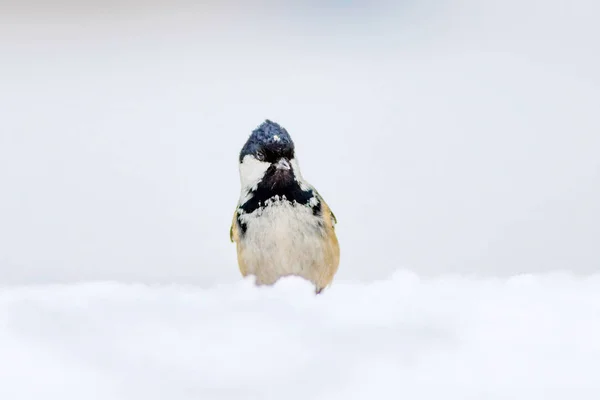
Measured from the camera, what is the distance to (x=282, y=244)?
2.70 meters

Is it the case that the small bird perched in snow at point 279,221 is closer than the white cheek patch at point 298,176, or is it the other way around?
the small bird perched in snow at point 279,221

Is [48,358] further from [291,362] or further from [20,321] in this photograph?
[291,362]

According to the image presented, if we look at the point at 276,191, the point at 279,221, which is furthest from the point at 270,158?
the point at 279,221

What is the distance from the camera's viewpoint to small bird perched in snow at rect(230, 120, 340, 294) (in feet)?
8.91

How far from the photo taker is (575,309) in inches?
66.9

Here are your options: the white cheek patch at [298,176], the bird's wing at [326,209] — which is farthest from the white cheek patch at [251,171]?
the bird's wing at [326,209]

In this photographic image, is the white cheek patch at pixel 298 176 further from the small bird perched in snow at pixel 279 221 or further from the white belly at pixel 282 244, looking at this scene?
the white belly at pixel 282 244

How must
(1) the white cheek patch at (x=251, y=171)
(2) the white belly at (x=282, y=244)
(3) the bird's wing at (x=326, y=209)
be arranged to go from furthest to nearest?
(3) the bird's wing at (x=326, y=209) → (1) the white cheek patch at (x=251, y=171) → (2) the white belly at (x=282, y=244)

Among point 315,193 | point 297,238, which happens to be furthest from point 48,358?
point 315,193

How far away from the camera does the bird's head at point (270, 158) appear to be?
2785 millimetres

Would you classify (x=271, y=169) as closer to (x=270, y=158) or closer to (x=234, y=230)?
(x=270, y=158)

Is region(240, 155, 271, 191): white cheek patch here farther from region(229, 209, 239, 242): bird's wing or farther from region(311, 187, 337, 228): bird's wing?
region(311, 187, 337, 228): bird's wing

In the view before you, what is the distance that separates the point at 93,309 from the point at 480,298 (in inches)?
39.5

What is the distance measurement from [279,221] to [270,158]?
0.28 metres
